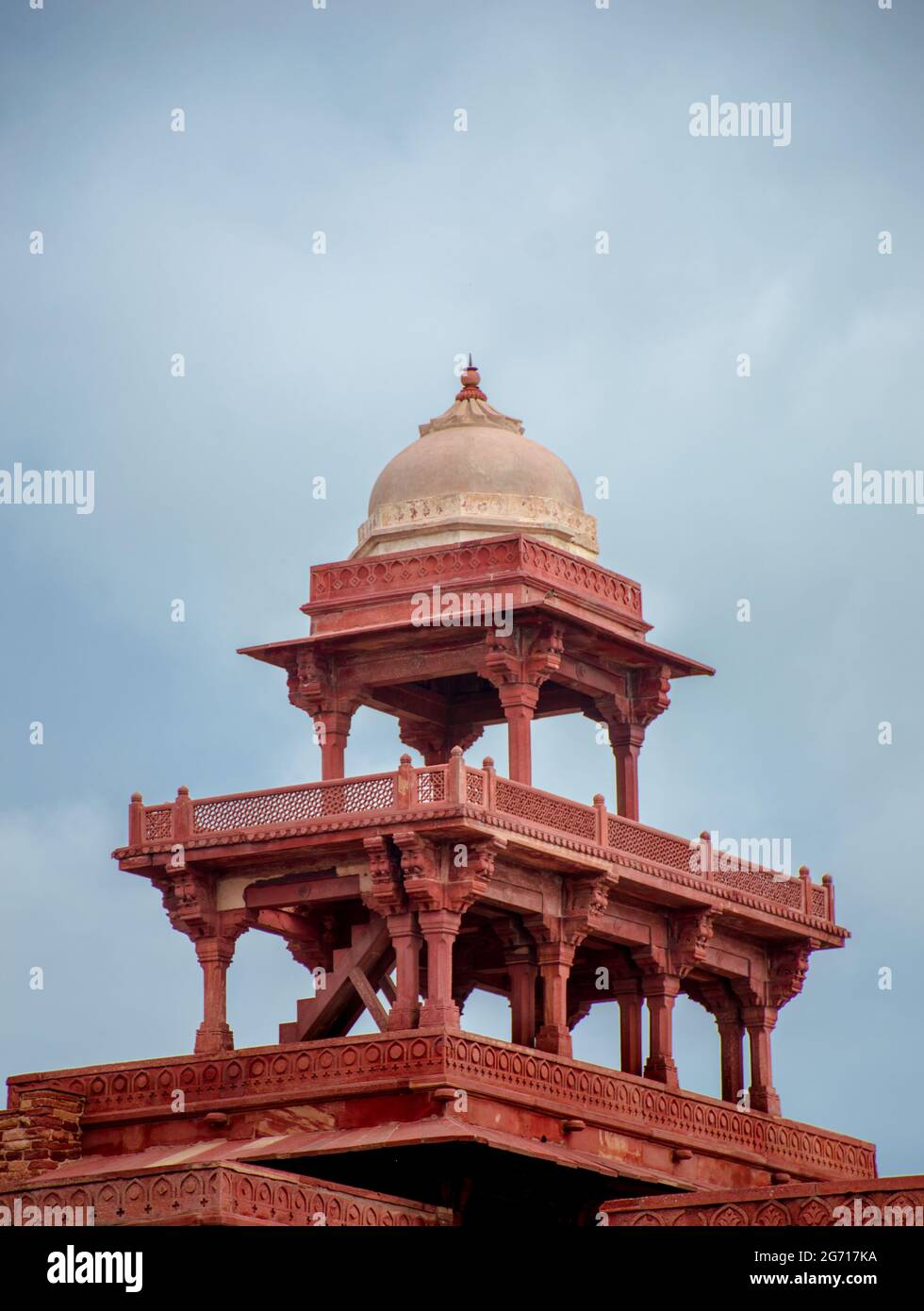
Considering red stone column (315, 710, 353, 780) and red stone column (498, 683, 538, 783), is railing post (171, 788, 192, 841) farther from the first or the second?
red stone column (498, 683, 538, 783)

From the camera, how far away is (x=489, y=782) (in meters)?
49.1

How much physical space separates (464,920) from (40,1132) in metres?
6.87

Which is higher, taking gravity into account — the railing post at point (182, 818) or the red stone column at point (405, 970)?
the railing post at point (182, 818)

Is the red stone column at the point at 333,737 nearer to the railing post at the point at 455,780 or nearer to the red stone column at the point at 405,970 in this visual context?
the red stone column at the point at 405,970

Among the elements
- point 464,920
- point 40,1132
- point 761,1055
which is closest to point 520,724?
point 464,920

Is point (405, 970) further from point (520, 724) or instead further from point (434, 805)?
point (520, 724)

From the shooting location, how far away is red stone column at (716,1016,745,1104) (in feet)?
180

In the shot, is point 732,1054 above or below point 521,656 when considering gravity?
below

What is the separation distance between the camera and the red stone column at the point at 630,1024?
53188 mm

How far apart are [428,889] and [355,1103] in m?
3.02

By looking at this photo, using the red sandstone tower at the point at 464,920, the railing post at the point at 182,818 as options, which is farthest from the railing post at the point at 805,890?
the railing post at the point at 182,818

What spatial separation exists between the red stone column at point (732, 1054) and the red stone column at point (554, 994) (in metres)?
4.88

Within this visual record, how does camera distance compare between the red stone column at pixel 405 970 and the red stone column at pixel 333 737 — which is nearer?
the red stone column at pixel 405 970
